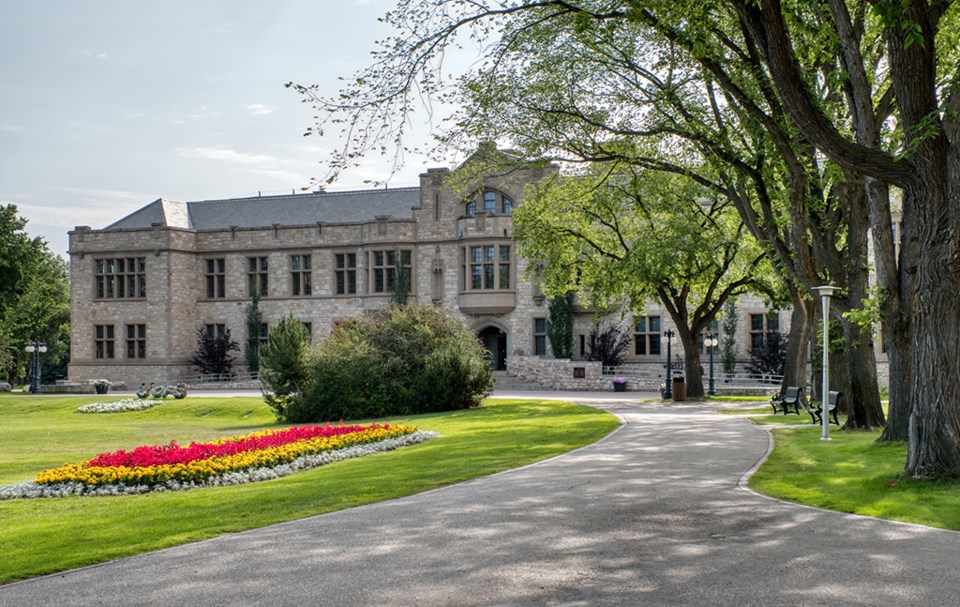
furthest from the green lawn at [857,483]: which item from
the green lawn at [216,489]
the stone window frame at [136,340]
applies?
the stone window frame at [136,340]

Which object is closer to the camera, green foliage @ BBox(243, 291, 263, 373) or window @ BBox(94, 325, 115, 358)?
green foliage @ BBox(243, 291, 263, 373)

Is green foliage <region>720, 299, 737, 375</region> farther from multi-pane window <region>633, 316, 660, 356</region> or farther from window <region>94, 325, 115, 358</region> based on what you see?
window <region>94, 325, 115, 358</region>

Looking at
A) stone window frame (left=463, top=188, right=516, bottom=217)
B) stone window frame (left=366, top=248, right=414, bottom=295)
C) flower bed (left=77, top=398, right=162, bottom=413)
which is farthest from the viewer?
stone window frame (left=366, top=248, right=414, bottom=295)

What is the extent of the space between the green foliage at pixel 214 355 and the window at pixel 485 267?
14.3 meters

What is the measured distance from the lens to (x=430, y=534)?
8.98 m

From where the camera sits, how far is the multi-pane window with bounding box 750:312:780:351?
152 ft

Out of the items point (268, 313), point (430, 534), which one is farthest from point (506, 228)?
point (430, 534)

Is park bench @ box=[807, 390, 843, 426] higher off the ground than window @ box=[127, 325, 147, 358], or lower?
lower

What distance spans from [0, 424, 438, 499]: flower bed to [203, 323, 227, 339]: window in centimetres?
3728

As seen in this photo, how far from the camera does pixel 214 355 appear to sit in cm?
5256

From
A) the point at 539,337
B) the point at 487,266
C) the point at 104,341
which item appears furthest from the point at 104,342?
the point at 539,337

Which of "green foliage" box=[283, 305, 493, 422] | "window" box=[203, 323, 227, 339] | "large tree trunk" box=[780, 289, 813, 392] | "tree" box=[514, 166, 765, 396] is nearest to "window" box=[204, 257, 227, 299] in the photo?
"window" box=[203, 323, 227, 339]

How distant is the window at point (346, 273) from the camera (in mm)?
52625

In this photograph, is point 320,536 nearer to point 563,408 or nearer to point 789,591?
point 789,591
